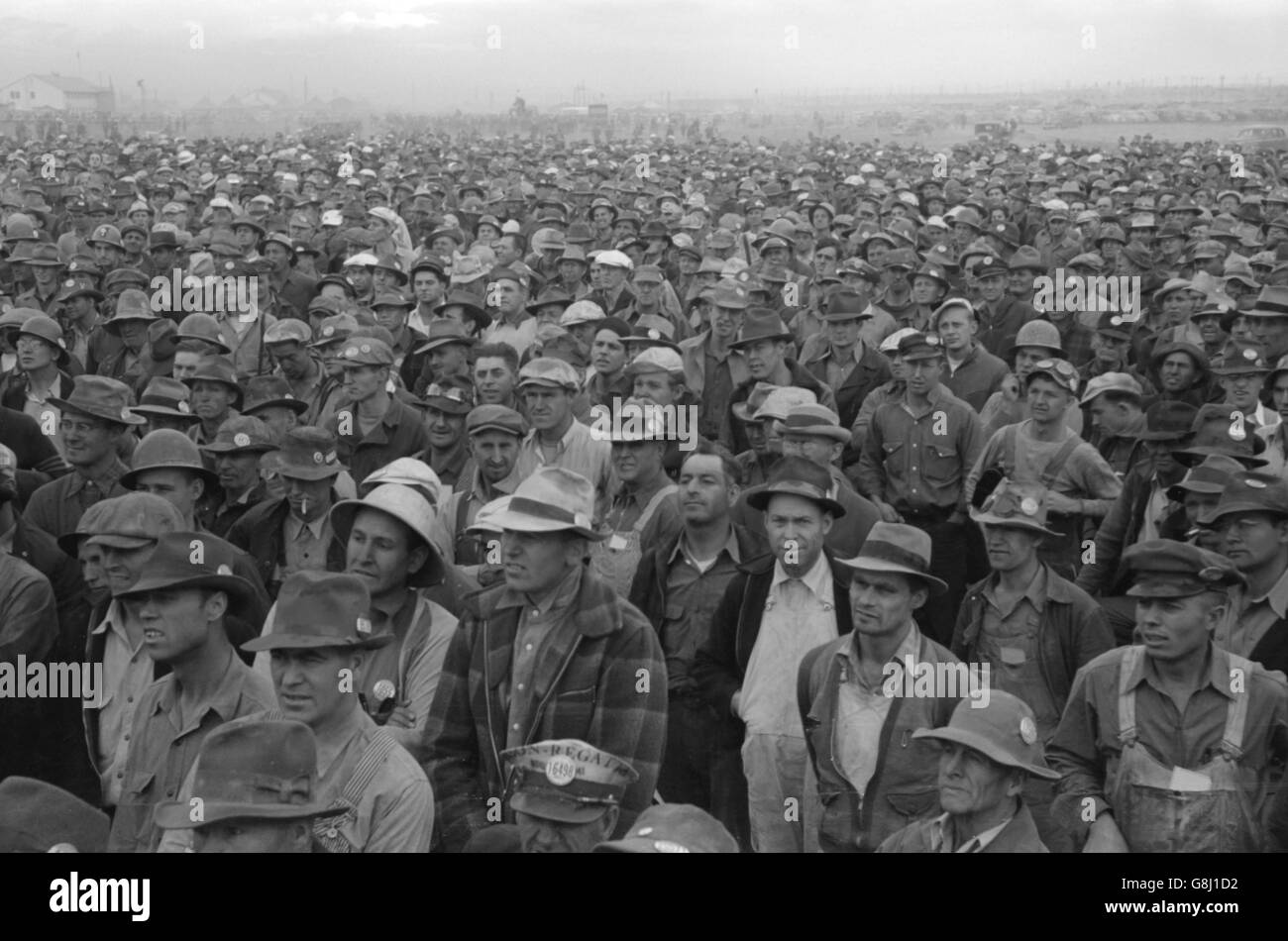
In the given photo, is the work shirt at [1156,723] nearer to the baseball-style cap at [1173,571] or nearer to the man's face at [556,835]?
the baseball-style cap at [1173,571]

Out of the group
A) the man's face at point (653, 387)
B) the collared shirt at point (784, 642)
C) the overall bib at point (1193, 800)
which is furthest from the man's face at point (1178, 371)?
the overall bib at point (1193, 800)

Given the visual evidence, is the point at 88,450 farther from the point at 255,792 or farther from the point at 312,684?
the point at 255,792

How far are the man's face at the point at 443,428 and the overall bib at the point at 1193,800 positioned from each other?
4.41 metres

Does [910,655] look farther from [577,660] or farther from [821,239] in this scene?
[821,239]

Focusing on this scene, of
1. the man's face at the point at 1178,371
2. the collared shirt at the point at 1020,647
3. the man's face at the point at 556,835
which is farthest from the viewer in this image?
the man's face at the point at 1178,371

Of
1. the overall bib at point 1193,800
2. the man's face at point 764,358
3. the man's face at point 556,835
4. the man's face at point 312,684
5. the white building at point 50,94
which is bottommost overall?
the overall bib at point 1193,800

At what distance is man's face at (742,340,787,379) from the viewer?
9266mm

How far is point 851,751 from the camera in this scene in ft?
16.8

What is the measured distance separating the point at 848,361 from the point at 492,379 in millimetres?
3016

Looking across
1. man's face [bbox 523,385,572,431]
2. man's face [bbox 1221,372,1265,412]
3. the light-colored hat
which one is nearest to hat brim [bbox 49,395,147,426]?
man's face [bbox 523,385,572,431]

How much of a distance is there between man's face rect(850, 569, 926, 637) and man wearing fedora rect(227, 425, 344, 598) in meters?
2.68

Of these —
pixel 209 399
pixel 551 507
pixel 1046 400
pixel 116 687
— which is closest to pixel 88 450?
pixel 209 399

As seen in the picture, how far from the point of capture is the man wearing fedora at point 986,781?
436cm

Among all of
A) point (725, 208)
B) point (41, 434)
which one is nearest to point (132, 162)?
point (725, 208)
